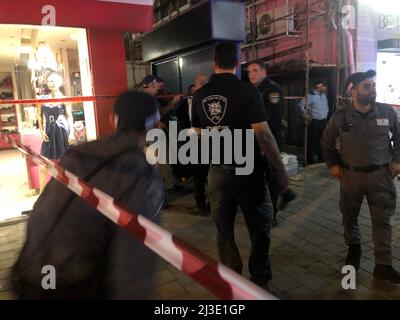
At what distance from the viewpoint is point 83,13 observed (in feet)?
15.9

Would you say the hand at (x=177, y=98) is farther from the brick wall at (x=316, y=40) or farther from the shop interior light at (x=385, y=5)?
the shop interior light at (x=385, y=5)

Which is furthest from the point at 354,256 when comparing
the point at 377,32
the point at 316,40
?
the point at 316,40

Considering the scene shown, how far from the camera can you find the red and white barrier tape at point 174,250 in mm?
950

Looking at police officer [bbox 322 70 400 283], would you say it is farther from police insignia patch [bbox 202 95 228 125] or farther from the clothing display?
the clothing display

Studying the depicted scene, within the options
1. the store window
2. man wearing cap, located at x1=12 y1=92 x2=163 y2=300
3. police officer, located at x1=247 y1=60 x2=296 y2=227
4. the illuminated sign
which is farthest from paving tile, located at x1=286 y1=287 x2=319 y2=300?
the illuminated sign

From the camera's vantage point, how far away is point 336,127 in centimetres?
319

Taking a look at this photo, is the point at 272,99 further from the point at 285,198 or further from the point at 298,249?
the point at 298,249

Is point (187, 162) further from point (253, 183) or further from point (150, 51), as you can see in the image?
point (150, 51)

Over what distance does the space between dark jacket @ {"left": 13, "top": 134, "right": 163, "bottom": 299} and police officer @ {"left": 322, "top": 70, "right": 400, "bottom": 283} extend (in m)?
2.22

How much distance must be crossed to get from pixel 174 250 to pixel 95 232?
38cm

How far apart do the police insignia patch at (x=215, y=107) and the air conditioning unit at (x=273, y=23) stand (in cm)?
689

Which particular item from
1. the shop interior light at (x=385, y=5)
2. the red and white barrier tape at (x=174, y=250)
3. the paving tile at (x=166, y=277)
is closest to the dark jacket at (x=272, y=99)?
the paving tile at (x=166, y=277)
